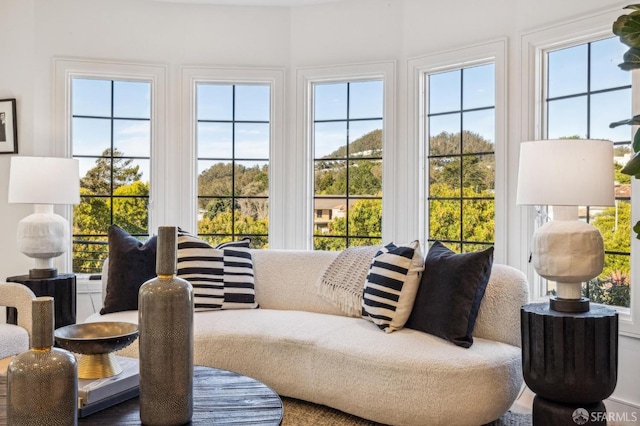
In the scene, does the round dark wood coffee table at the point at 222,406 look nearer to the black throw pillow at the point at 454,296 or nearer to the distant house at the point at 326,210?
the black throw pillow at the point at 454,296

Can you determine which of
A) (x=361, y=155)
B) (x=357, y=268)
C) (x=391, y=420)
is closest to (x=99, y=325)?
(x=391, y=420)

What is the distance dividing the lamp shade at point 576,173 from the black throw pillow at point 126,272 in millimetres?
2285

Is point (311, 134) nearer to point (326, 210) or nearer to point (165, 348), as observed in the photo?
point (326, 210)

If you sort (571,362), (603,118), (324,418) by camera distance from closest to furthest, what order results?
(571,362), (324,418), (603,118)

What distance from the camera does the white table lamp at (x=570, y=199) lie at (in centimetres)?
236

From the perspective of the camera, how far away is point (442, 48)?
155 inches

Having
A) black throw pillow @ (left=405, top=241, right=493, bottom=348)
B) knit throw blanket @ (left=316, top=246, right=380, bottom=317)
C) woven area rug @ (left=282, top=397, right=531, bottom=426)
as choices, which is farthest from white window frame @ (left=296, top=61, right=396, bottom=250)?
woven area rug @ (left=282, top=397, right=531, bottom=426)

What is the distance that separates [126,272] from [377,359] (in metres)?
1.68

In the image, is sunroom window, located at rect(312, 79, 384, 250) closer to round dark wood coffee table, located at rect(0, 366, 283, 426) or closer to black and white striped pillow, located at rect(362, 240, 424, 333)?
black and white striped pillow, located at rect(362, 240, 424, 333)

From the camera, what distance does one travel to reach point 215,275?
11.0ft

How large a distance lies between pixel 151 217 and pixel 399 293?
7.85 feet

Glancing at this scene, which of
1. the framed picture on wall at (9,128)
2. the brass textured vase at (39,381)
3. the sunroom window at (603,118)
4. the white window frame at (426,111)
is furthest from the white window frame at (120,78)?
the brass textured vase at (39,381)

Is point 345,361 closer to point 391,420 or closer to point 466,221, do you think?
point 391,420

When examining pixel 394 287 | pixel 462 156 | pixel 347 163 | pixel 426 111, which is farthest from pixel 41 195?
pixel 462 156
